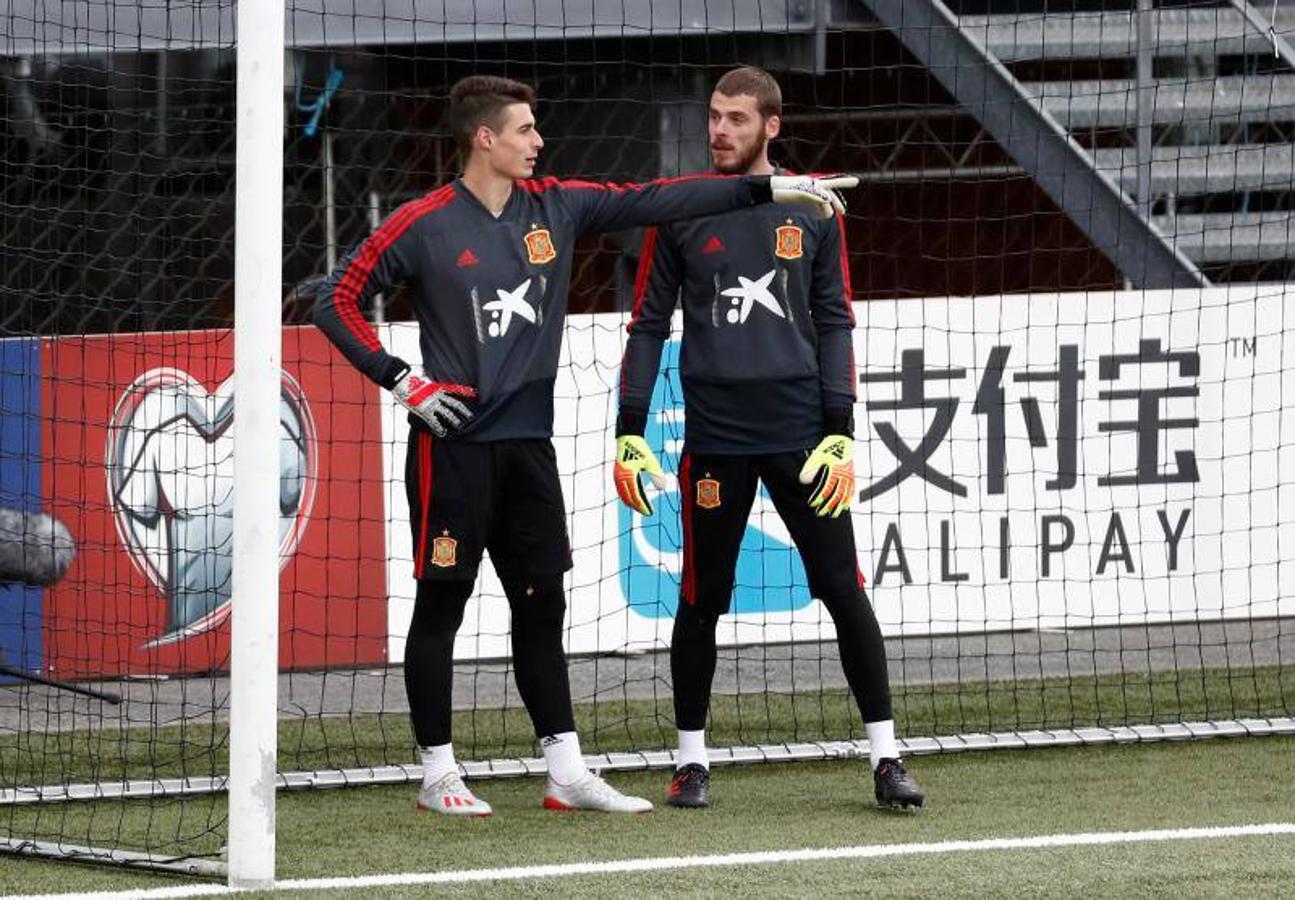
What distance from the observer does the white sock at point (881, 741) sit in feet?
18.7

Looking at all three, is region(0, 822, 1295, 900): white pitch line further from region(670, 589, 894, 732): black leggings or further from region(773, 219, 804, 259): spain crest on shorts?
region(773, 219, 804, 259): spain crest on shorts

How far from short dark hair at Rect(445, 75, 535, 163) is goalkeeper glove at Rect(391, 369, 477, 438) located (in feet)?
2.06

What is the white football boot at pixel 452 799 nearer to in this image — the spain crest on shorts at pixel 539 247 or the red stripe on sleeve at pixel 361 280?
the red stripe on sleeve at pixel 361 280

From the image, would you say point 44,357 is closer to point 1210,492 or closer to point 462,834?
point 462,834

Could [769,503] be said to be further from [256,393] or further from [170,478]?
[256,393]

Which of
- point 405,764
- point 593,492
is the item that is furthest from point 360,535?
point 405,764

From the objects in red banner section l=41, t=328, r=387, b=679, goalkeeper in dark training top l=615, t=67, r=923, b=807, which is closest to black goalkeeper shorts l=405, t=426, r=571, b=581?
goalkeeper in dark training top l=615, t=67, r=923, b=807

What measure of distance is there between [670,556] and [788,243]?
284 cm

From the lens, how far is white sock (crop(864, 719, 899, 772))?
224 inches

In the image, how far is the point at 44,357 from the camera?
816cm

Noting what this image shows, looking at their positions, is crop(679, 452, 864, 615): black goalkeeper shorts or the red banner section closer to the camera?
crop(679, 452, 864, 615): black goalkeeper shorts

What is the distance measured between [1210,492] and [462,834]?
4320mm

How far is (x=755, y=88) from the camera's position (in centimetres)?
570

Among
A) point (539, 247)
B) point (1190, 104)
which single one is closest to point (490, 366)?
point (539, 247)
